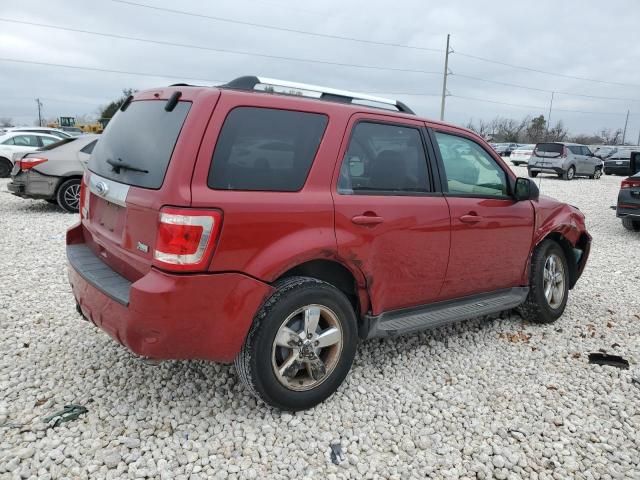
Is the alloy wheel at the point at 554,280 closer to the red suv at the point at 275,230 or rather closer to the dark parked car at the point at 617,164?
the red suv at the point at 275,230

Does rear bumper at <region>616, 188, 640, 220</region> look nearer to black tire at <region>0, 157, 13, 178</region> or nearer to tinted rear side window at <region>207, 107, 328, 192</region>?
tinted rear side window at <region>207, 107, 328, 192</region>

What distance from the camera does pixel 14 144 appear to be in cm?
1595

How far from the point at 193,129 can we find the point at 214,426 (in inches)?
65.7

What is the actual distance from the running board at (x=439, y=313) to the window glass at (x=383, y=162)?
86cm

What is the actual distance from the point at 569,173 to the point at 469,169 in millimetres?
21728

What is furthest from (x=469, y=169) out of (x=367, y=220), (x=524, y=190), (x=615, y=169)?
(x=615, y=169)

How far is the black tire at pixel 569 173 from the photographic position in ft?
74.7

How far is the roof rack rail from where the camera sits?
117 inches

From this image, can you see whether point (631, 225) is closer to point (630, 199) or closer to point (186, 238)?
point (630, 199)

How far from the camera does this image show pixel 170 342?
2.55 meters

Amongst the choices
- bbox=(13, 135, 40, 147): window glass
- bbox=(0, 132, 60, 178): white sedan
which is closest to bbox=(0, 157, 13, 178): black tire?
bbox=(0, 132, 60, 178): white sedan

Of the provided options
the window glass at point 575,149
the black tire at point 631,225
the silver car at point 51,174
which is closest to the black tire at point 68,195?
the silver car at point 51,174

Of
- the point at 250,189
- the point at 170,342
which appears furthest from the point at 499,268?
the point at 170,342

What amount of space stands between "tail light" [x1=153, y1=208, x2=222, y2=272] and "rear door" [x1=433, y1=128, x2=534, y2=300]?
6.08 feet
